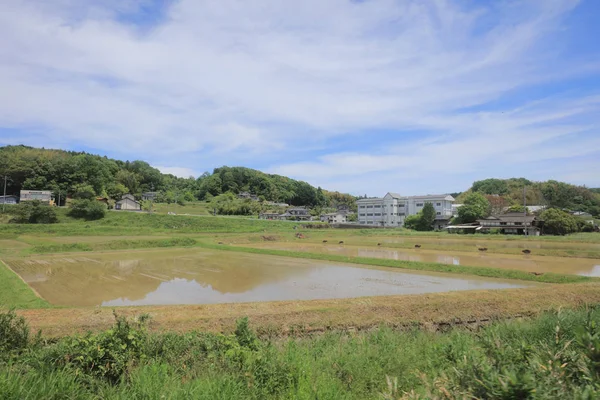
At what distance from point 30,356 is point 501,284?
64.0 feet

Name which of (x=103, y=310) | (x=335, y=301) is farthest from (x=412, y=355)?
(x=103, y=310)

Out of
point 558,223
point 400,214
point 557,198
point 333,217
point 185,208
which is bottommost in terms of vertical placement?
point 333,217

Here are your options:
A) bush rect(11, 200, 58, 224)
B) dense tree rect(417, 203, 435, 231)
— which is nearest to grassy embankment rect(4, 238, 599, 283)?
bush rect(11, 200, 58, 224)

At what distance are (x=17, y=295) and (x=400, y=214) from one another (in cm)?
7884

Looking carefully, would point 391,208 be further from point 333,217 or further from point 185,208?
point 185,208

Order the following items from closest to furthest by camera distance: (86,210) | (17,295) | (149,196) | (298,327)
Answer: (298,327), (17,295), (86,210), (149,196)

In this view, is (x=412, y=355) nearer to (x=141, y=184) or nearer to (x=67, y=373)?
(x=67, y=373)

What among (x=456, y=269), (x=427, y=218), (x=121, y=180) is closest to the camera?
(x=456, y=269)

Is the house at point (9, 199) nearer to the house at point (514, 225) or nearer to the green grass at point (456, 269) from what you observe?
the green grass at point (456, 269)

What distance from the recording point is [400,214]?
83.8 m

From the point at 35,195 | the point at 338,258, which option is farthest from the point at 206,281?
the point at 35,195

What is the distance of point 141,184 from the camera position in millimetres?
104312

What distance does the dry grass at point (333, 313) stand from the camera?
8.92 meters

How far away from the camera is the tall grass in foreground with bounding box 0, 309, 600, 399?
2.26 metres
